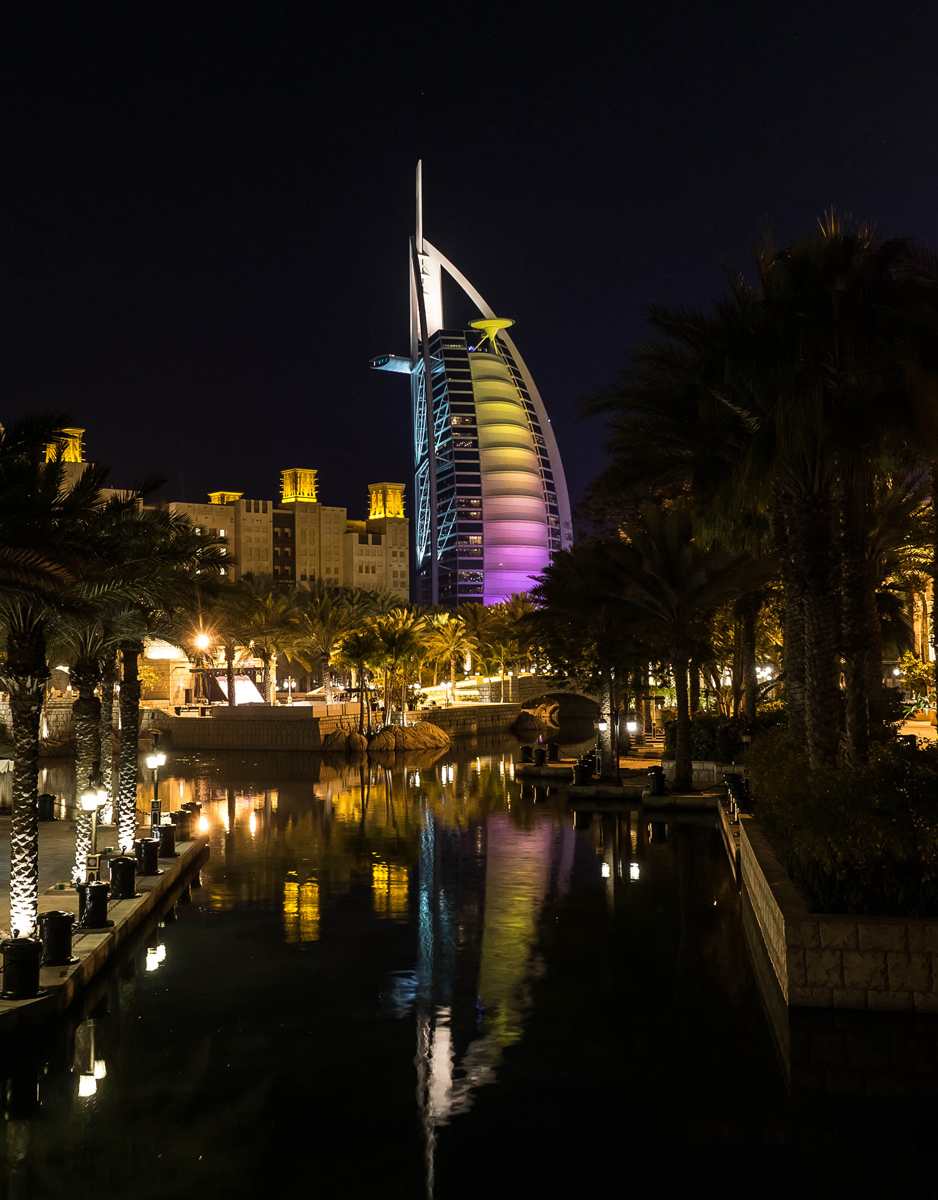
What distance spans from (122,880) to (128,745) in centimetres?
506

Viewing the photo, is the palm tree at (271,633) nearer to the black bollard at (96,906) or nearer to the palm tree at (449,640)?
the palm tree at (449,640)

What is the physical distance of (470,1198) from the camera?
7.14 metres

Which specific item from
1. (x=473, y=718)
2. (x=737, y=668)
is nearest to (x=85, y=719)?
(x=737, y=668)

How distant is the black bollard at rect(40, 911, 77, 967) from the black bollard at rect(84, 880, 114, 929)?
5.59 ft

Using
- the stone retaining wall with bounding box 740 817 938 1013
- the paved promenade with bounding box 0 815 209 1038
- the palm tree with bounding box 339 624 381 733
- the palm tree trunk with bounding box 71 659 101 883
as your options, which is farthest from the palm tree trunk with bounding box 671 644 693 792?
the palm tree with bounding box 339 624 381 733

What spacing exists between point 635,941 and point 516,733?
179 feet

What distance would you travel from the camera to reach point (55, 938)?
36.9 feet

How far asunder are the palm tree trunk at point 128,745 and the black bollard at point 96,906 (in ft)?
18.0

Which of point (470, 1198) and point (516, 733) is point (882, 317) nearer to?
point (470, 1198)

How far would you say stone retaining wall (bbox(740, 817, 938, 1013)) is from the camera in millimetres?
10219

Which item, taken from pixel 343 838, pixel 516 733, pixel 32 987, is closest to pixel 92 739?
pixel 343 838

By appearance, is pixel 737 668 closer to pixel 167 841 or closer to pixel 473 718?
pixel 167 841

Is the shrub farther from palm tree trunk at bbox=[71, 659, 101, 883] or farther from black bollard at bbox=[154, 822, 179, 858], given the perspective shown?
black bollard at bbox=[154, 822, 179, 858]

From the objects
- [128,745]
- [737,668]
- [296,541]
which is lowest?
[128,745]
